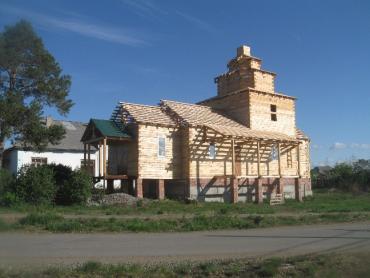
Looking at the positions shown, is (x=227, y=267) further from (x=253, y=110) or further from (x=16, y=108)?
(x=253, y=110)

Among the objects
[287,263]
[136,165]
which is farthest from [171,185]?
[287,263]

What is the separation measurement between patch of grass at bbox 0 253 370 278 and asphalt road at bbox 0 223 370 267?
863 mm

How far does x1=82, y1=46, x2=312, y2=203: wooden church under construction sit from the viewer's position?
3072 centimetres

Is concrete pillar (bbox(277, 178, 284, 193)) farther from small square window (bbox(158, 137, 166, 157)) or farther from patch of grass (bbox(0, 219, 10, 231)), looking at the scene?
patch of grass (bbox(0, 219, 10, 231))

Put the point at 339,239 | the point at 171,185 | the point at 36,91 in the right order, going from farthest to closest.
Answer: the point at 171,185 → the point at 36,91 → the point at 339,239

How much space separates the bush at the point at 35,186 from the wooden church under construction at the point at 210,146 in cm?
505

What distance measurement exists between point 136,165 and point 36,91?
750 centimetres

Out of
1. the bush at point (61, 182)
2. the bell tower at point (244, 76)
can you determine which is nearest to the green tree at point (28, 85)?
the bush at point (61, 182)

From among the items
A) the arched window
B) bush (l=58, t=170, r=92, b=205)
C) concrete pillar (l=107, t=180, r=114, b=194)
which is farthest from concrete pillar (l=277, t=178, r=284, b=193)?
bush (l=58, t=170, r=92, b=205)

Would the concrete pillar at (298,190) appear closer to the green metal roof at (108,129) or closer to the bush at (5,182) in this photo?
the green metal roof at (108,129)

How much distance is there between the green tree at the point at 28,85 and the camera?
88.0ft

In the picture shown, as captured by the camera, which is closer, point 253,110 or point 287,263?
point 287,263

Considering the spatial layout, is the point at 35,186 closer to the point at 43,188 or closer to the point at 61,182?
the point at 43,188

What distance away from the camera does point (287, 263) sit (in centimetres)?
1027
